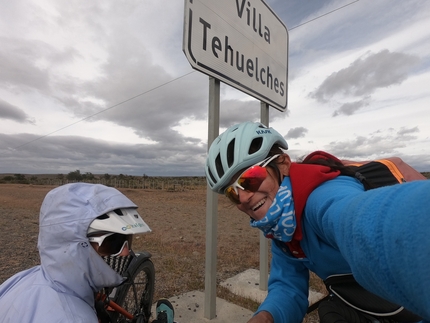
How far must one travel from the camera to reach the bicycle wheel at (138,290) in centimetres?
260

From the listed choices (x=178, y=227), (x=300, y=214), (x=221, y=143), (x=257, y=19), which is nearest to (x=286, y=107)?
(x=257, y=19)

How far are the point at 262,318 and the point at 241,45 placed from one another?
2445mm

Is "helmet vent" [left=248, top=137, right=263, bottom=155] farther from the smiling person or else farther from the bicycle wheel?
the bicycle wheel

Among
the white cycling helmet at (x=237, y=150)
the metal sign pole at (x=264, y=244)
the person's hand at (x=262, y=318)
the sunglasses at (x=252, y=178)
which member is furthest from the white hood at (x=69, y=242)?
the metal sign pole at (x=264, y=244)

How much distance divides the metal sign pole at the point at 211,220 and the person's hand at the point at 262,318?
150 cm

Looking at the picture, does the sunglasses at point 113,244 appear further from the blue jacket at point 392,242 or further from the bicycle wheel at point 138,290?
the blue jacket at point 392,242

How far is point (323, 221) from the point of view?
83cm

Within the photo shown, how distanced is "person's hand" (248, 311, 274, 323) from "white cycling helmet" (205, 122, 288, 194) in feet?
2.16

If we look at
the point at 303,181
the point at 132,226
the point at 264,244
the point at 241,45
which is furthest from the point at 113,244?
the point at 264,244

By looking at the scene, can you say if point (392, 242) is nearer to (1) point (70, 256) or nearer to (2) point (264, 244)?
(1) point (70, 256)

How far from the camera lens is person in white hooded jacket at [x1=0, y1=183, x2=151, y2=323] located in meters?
1.34

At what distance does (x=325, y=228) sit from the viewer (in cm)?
82

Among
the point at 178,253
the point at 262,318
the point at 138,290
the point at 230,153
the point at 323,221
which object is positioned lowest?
the point at 178,253

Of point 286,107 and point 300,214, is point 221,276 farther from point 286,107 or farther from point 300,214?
point 300,214
